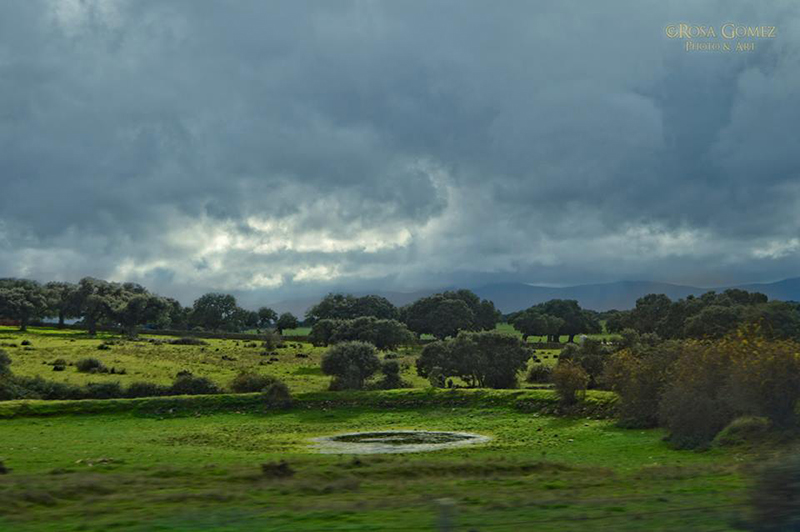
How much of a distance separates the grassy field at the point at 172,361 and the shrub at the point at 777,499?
54.0 metres

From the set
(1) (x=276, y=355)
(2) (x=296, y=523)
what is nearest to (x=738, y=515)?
(2) (x=296, y=523)

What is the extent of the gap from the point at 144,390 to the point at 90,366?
19.6 m

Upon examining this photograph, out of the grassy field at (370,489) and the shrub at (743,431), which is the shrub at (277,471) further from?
the shrub at (743,431)

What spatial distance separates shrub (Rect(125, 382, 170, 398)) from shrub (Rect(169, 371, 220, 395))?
94 centimetres

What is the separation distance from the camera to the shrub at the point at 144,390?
2405 inches

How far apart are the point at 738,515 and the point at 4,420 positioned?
2030 inches

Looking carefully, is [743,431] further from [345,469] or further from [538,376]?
[538,376]

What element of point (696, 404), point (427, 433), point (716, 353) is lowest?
point (427, 433)

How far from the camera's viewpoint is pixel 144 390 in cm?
6147

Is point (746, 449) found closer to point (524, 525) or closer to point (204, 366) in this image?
point (524, 525)

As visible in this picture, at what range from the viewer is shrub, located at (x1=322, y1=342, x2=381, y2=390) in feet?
218

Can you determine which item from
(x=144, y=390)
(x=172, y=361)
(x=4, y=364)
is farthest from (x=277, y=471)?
(x=172, y=361)

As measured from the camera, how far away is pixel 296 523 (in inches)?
567

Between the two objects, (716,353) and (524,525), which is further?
(716,353)
